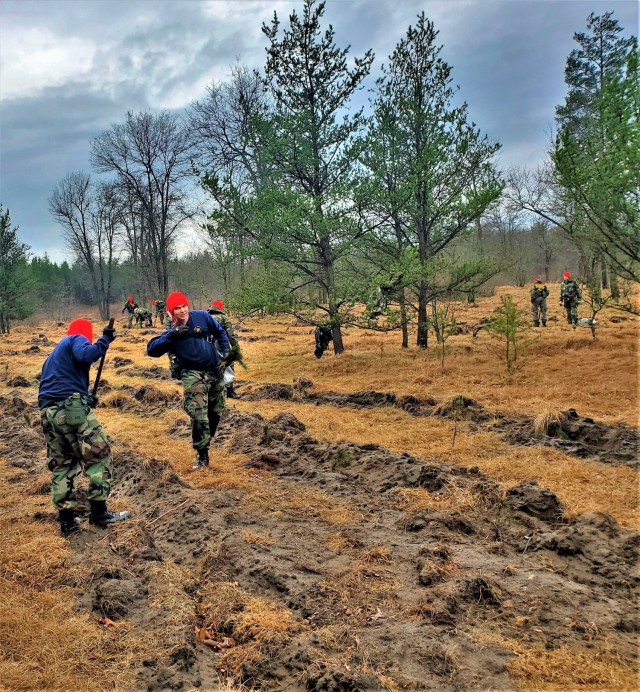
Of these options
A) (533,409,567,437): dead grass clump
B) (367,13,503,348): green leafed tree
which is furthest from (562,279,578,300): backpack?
(533,409,567,437): dead grass clump

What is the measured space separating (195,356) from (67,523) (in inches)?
83.8

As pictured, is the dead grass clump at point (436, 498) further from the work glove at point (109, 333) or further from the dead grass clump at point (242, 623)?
the work glove at point (109, 333)

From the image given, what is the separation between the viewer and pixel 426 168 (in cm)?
1318

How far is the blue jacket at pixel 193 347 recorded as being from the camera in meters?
5.48

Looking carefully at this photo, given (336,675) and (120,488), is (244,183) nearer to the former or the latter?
(120,488)

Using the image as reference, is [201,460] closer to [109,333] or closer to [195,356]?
[195,356]

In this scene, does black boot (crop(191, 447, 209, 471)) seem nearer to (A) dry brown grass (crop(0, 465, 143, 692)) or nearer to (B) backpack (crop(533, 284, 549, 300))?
(A) dry brown grass (crop(0, 465, 143, 692))

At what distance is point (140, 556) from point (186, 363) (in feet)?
7.72

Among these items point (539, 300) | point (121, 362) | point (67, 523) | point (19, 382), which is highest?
point (539, 300)

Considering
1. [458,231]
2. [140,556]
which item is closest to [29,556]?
[140,556]

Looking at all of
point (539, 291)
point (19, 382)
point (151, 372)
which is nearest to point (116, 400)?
point (151, 372)

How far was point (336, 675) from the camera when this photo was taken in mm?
2416

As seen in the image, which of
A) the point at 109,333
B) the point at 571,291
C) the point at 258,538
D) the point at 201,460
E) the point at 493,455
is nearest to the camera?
the point at 258,538

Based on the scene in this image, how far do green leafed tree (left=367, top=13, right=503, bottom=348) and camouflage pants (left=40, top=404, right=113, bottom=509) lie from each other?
9.54 meters
